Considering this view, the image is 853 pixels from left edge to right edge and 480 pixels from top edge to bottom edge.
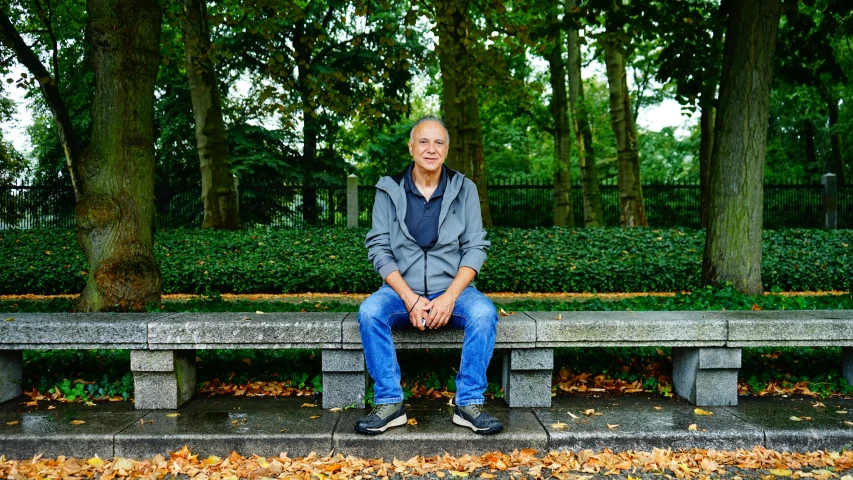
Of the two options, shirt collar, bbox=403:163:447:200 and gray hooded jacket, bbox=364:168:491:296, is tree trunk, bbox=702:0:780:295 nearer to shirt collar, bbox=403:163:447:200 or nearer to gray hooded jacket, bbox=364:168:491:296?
gray hooded jacket, bbox=364:168:491:296

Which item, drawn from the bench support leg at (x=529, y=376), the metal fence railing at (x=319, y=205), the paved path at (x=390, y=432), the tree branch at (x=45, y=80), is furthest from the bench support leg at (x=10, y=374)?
the metal fence railing at (x=319, y=205)

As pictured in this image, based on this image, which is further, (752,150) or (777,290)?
(777,290)

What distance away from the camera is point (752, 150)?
248 inches

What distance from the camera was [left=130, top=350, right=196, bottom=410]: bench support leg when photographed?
412 centimetres

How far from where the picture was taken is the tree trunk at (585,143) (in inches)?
655

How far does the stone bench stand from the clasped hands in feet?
0.64

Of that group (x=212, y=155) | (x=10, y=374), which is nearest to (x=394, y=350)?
(x=10, y=374)

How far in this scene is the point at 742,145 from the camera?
20.7 ft

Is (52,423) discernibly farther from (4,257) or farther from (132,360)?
(4,257)

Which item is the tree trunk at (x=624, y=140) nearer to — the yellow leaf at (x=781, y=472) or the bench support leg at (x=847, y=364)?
the bench support leg at (x=847, y=364)

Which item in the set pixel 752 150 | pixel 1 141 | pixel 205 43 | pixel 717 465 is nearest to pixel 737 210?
pixel 752 150

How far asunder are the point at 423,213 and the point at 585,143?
51.3 feet

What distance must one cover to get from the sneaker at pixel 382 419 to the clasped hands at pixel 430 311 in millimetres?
530

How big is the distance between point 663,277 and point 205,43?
29.0 ft
